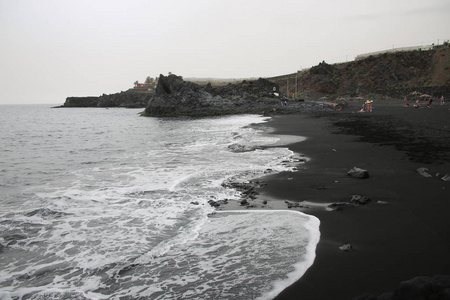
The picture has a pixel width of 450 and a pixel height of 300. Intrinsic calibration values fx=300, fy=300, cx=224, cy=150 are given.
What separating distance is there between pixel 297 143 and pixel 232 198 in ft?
35.8

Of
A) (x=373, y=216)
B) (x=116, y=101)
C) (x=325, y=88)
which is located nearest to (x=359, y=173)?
(x=373, y=216)

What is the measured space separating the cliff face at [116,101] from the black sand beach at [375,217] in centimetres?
14955

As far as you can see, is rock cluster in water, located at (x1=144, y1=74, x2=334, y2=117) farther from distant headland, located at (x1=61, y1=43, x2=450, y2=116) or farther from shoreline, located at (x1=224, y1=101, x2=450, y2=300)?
shoreline, located at (x1=224, y1=101, x2=450, y2=300)

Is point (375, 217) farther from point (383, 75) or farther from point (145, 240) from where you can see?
point (383, 75)

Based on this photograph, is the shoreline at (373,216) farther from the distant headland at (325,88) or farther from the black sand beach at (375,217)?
the distant headland at (325,88)

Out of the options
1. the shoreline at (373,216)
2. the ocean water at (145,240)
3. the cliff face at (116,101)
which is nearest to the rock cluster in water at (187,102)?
the shoreline at (373,216)

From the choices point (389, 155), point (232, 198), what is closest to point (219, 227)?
point (232, 198)

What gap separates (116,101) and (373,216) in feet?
591

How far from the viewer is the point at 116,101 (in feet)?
564

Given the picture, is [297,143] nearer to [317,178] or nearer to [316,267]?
[317,178]

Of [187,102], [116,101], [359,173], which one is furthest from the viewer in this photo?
[116,101]

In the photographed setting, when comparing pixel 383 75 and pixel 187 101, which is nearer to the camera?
pixel 187 101

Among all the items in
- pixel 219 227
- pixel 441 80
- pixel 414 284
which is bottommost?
pixel 219 227

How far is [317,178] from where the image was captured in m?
10.5
